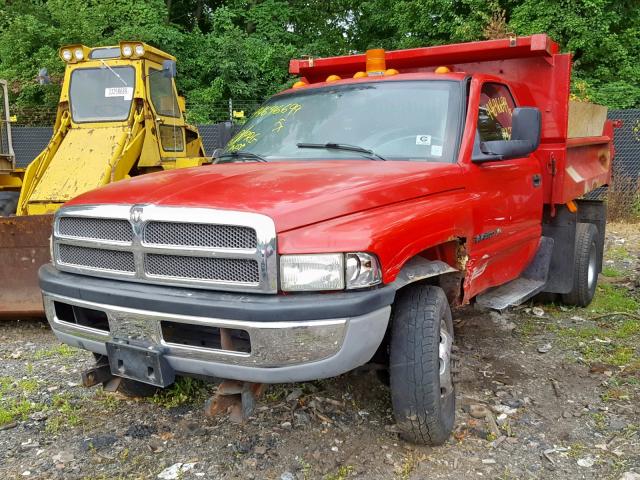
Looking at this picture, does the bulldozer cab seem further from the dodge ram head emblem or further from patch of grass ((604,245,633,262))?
patch of grass ((604,245,633,262))

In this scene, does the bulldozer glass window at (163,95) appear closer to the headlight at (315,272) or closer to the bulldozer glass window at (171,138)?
the bulldozer glass window at (171,138)

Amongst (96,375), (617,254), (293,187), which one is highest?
(293,187)

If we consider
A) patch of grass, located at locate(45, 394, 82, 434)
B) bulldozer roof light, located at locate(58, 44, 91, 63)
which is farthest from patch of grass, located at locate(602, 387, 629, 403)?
bulldozer roof light, located at locate(58, 44, 91, 63)

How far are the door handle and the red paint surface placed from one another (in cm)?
5

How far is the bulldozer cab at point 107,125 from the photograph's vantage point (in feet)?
23.3

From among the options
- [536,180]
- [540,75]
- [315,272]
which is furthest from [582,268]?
[315,272]

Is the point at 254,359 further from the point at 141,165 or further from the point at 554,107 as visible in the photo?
the point at 141,165

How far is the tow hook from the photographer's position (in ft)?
9.64

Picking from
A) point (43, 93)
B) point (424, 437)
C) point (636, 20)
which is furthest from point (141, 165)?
point (636, 20)

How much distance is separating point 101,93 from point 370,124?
16.8ft

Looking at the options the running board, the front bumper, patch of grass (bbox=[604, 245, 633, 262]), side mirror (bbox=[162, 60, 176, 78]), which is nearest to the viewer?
the front bumper

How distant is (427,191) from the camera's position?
3377mm

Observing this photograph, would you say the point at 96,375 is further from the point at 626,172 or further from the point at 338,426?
the point at 626,172

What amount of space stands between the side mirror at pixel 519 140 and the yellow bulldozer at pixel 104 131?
365cm
